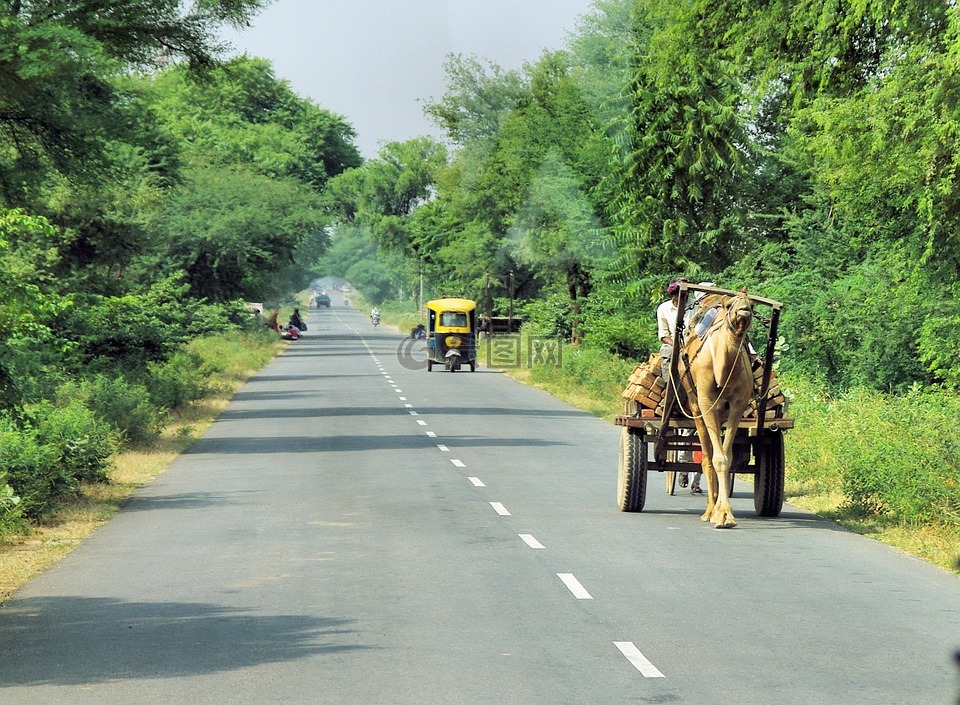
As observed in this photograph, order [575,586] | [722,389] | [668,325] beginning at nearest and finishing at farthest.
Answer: [575,586] < [722,389] < [668,325]

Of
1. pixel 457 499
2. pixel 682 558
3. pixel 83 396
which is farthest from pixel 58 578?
pixel 83 396

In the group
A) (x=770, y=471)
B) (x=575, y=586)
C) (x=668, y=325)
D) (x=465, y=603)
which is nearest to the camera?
(x=465, y=603)

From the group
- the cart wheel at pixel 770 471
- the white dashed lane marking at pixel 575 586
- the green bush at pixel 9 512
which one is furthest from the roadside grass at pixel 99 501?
the cart wheel at pixel 770 471

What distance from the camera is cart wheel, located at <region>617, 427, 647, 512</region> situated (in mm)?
15859

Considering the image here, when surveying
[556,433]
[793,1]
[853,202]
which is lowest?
[556,433]

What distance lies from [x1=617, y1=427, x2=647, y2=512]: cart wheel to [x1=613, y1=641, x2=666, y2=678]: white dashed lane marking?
22.5 ft

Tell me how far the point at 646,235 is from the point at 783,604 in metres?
29.4

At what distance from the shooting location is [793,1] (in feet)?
63.9

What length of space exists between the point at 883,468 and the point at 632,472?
272 centimetres

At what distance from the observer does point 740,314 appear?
Result: 1473 cm

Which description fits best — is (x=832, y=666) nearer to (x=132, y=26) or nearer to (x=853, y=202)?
(x=853, y=202)

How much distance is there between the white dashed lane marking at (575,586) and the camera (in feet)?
35.4

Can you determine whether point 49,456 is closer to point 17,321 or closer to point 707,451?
point 17,321

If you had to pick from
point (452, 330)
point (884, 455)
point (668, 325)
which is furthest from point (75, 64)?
point (452, 330)
